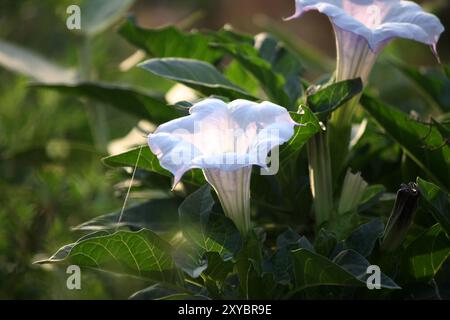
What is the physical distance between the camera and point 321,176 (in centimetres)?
79

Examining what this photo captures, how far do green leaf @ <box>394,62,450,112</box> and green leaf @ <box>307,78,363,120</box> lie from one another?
9.2 inches

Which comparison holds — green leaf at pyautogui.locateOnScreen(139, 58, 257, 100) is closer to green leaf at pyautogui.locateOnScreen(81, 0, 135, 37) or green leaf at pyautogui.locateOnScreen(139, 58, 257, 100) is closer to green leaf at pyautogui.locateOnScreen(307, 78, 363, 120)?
green leaf at pyautogui.locateOnScreen(307, 78, 363, 120)

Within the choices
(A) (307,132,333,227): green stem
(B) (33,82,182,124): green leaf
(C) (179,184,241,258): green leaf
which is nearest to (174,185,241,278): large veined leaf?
(C) (179,184,241,258): green leaf

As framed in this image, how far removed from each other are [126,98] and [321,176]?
28 cm

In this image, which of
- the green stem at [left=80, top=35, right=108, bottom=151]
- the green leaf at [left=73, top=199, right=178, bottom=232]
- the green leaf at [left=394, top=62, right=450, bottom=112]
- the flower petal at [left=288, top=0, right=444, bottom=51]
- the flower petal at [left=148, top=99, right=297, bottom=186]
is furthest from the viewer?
the green stem at [left=80, top=35, right=108, bottom=151]

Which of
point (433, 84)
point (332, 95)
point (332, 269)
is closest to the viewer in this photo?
point (332, 269)

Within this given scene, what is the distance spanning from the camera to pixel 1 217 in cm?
128

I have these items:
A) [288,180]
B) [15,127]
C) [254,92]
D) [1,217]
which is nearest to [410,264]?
[288,180]

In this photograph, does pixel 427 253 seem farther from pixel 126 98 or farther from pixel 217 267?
pixel 126 98

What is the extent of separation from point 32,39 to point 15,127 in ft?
1.79

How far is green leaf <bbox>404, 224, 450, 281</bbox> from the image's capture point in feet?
2.44

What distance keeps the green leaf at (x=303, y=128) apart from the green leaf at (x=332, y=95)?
2.0 inches

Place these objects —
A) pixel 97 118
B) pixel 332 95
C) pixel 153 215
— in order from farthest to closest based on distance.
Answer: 1. pixel 97 118
2. pixel 153 215
3. pixel 332 95

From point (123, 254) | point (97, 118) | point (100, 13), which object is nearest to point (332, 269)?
point (123, 254)
